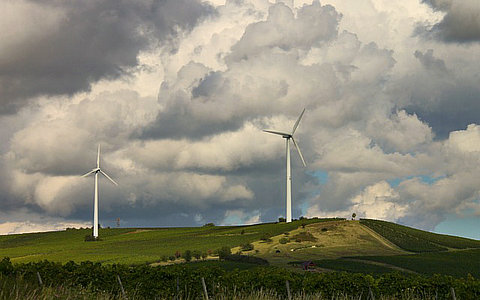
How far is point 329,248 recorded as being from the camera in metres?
120

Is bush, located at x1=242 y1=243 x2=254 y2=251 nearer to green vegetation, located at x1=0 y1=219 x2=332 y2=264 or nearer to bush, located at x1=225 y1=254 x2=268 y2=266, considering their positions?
green vegetation, located at x1=0 y1=219 x2=332 y2=264

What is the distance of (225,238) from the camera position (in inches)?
5881

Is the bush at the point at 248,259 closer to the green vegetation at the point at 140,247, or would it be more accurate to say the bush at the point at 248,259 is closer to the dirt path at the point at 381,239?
the green vegetation at the point at 140,247

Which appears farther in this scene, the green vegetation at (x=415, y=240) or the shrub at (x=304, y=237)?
the green vegetation at (x=415, y=240)

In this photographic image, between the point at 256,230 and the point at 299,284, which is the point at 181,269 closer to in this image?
the point at 299,284

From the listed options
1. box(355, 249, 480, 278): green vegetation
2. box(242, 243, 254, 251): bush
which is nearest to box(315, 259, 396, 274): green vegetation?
box(355, 249, 480, 278): green vegetation

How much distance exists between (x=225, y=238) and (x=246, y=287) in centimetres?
10846

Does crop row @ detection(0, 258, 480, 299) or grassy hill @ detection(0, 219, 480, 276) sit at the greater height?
crop row @ detection(0, 258, 480, 299)

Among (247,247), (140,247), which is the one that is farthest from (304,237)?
(140,247)

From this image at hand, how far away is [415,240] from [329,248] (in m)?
35.0

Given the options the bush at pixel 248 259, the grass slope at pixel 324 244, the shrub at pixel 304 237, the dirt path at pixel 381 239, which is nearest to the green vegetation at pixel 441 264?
the grass slope at pixel 324 244

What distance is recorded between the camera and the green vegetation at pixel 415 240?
13400 centimetres

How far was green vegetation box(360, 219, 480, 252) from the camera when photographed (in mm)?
134000

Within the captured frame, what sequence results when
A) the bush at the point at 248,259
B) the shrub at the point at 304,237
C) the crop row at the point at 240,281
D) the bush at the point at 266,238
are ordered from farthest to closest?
the bush at the point at 266,238 < the shrub at the point at 304,237 < the bush at the point at 248,259 < the crop row at the point at 240,281
